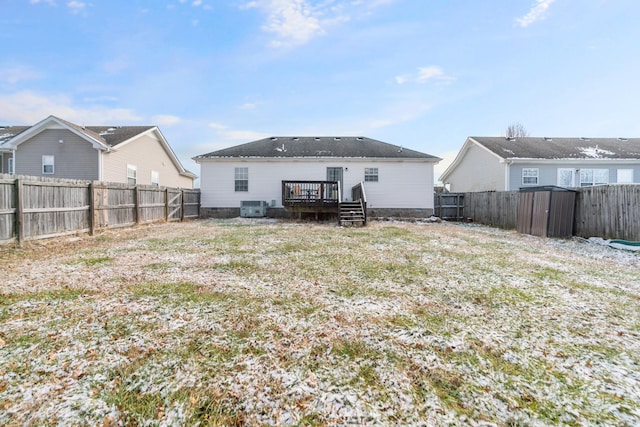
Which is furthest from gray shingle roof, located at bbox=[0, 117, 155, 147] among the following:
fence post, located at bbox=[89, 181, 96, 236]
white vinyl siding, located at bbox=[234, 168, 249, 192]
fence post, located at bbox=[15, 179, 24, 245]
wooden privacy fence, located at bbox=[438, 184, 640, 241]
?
wooden privacy fence, located at bbox=[438, 184, 640, 241]

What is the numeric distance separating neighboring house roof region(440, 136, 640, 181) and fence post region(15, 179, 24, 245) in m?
20.4

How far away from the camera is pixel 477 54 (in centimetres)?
1152

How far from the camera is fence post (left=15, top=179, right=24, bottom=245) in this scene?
21.2ft

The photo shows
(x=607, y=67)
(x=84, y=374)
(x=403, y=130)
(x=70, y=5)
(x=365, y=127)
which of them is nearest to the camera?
(x=84, y=374)

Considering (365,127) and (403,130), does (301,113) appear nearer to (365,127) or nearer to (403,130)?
(365,127)

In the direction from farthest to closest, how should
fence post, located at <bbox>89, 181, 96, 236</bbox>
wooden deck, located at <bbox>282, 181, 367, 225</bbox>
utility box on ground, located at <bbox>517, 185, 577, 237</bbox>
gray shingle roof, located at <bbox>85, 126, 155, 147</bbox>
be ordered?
gray shingle roof, located at <bbox>85, 126, 155, 147</bbox> → wooden deck, located at <bbox>282, 181, 367, 225</bbox> → utility box on ground, located at <bbox>517, 185, 577, 237</bbox> → fence post, located at <bbox>89, 181, 96, 236</bbox>

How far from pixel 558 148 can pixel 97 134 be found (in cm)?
2815

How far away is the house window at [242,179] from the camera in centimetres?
1605

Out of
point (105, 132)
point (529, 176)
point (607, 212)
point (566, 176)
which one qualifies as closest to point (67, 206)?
point (105, 132)

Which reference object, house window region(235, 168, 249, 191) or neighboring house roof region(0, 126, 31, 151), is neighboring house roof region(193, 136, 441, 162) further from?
neighboring house roof region(0, 126, 31, 151)

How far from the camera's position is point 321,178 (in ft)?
52.5

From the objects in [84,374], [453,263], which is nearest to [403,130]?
[453,263]

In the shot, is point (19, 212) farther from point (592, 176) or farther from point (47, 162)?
point (592, 176)

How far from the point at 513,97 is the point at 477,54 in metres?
4.79
